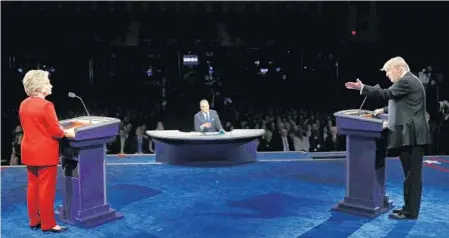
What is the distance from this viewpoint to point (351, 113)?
14.9 ft

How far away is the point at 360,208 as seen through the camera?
436 centimetres

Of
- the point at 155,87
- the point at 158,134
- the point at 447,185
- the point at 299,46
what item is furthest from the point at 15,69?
the point at 447,185

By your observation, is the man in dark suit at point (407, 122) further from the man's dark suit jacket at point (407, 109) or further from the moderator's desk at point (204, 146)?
the moderator's desk at point (204, 146)

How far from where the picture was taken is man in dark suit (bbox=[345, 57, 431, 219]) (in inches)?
158

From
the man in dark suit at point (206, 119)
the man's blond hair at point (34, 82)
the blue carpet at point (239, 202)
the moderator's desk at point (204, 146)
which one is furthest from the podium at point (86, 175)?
the man in dark suit at point (206, 119)

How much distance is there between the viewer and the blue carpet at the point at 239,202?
3936mm

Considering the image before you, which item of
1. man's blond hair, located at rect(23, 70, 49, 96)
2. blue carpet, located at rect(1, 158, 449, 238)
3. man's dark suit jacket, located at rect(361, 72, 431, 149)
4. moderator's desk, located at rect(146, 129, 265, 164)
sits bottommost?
blue carpet, located at rect(1, 158, 449, 238)

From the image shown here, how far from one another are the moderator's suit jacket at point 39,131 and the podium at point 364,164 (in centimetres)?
239

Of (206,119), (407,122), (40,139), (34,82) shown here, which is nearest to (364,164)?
(407,122)

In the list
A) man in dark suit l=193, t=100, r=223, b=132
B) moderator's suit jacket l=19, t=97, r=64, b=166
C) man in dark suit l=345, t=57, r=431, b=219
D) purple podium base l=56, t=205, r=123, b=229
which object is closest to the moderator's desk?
man in dark suit l=193, t=100, r=223, b=132

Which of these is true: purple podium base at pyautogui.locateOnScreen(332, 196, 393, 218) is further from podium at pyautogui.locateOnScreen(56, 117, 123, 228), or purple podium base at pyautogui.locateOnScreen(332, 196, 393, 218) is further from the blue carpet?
podium at pyautogui.locateOnScreen(56, 117, 123, 228)

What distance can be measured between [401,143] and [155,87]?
7422 mm

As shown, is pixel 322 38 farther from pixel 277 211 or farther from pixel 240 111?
pixel 277 211

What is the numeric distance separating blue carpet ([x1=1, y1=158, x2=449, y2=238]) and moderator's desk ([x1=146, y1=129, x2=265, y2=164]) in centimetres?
25
